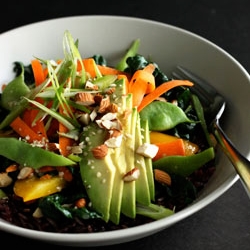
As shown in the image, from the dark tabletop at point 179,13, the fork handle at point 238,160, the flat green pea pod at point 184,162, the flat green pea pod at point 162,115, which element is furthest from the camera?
the dark tabletop at point 179,13

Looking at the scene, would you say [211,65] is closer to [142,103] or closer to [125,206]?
[142,103]

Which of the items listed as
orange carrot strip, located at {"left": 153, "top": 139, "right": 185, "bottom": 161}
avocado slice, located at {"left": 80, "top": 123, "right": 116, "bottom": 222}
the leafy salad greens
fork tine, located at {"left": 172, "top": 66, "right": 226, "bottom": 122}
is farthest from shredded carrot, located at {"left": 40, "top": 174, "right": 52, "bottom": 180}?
fork tine, located at {"left": 172, "top": 66, "right": 226, "bottom": 122}

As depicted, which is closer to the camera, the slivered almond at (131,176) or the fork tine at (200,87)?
the slivered almond at (131,176)

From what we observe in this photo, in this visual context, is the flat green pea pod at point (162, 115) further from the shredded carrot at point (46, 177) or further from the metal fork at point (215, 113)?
the shredded carrot at point (46, 177)

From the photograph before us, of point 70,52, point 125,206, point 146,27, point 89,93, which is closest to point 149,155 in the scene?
point 125,206

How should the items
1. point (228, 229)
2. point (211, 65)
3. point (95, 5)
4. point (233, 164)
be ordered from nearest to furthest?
point (233, 164) < point (228, 229) < point (211, 65) < point (95, 5)

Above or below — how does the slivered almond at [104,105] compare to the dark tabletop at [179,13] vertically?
below

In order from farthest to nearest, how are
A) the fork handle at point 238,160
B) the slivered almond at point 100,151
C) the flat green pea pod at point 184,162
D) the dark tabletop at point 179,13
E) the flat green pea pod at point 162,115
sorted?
the dark tabletop at point 179,13
the flat green pea pod at point 162,115
the flat green pea pod at point 184,162
the slivered almond at point 100,151
the fork handle at point 238,160

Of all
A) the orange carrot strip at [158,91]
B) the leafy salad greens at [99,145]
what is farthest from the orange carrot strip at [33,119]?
the orange carrot strip at [158,91]
